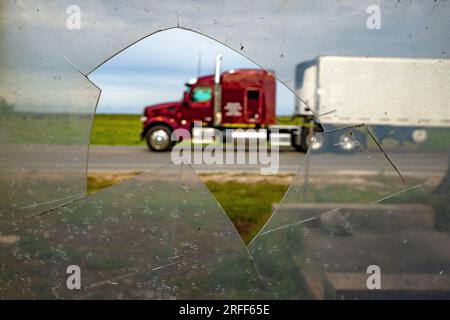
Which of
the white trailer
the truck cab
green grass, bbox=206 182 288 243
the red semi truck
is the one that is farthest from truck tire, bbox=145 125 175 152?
the white trailer

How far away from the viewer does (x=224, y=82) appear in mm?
8469

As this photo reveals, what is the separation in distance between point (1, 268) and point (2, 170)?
400mm

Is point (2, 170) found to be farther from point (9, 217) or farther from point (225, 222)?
point (225, 222)

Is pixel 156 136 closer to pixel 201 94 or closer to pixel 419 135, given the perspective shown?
pixel 201 94

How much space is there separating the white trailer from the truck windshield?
6584 millimetres

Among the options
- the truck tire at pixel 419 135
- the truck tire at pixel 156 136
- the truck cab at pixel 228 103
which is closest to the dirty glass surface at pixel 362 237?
the truck tire at pixel 419 135

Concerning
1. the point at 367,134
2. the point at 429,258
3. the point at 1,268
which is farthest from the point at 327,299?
the point at 1,268

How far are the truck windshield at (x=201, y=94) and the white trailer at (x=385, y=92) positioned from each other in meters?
6.58

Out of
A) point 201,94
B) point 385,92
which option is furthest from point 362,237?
point 201,94

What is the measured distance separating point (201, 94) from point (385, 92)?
6.80 m

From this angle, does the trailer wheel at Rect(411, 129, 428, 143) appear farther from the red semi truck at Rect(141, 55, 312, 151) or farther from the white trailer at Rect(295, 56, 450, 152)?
the red semi truck at Rect(141, 55, 312, 151)

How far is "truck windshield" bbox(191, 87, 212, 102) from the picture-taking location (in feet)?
27.9

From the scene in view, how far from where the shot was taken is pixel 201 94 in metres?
8.62

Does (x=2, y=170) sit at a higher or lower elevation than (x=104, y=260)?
higher
